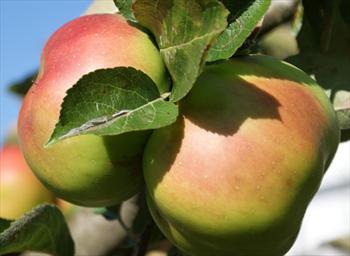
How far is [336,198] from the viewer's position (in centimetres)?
374

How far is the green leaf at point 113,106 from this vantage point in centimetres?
64

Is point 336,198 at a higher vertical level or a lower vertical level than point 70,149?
lower

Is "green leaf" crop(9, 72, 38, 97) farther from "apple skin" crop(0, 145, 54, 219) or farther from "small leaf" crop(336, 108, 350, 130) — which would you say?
"small leaf" crop(336, 108, 350, 130)

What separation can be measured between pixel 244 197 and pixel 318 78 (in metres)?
0.32

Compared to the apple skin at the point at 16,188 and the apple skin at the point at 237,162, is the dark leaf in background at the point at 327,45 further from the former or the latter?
the apple skin at the point at 16,188

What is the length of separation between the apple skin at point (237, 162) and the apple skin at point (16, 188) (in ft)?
2.26

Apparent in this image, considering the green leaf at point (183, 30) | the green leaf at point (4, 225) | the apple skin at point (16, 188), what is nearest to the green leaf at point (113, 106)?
the green leaf at point (183, 30)

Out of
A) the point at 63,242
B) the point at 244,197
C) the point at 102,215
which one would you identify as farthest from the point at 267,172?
the point at 102,215

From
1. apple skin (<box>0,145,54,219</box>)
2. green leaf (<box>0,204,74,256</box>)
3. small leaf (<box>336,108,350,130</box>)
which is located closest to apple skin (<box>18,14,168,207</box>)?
green leaf (<box>0,204,74,256</box>)

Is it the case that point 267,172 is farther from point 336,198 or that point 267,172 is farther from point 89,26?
point 336,198

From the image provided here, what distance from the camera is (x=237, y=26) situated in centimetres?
71

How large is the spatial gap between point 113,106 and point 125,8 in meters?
0.12

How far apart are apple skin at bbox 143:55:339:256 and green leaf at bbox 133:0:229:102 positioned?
34 mm

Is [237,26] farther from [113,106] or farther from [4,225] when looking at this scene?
[4,225]
